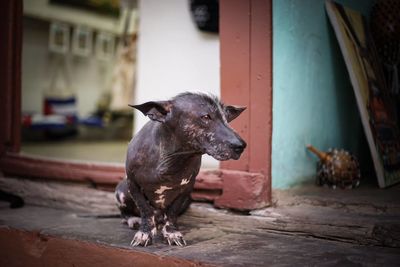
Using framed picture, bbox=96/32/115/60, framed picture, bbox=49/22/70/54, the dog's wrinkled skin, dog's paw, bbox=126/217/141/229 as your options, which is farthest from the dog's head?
framed picture, bbox=96/32/115/60

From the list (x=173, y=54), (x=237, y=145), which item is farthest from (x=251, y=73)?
(x=173, y=54)

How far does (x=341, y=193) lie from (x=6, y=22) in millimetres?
3160

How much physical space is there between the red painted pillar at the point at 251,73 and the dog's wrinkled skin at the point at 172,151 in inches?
22.4

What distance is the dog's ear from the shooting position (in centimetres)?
261

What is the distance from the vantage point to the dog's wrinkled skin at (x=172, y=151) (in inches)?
99.1

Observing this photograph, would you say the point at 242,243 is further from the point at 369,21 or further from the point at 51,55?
the point at 51,55

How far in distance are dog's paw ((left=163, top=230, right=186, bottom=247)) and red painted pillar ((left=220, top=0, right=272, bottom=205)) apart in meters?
0.70

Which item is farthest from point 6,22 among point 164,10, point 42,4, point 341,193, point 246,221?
point 42,4

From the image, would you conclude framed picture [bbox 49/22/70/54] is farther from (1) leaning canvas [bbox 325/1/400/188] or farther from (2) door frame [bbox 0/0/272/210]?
(2) door frame [bbox 0/0/272/210]

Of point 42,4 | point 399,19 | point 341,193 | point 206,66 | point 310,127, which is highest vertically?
point 42,4

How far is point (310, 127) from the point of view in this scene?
12.8 ft

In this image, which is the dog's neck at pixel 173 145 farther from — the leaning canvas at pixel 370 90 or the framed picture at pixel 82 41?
the framed picture at pixel 82 41

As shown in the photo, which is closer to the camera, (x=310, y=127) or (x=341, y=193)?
(x=341, y=193)

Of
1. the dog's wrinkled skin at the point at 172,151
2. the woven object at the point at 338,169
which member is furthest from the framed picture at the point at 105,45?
the dog's wrinkled skin at the point at 172,151
